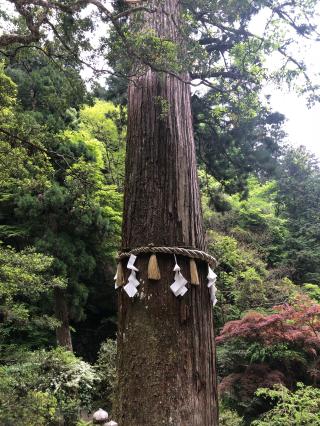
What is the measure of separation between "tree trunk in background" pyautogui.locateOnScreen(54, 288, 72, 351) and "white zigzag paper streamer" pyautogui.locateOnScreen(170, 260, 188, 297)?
7.20 metres

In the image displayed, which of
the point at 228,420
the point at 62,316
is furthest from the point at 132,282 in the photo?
the point at 62,316

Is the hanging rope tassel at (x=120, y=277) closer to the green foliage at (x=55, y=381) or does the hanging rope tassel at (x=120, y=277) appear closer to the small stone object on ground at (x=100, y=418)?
the small stone object on ground at (x=100, y=418)

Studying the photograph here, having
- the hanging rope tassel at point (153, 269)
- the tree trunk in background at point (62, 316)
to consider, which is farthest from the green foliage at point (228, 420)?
the hanging rope tassel at point (153, 269)

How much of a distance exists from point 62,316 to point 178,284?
733 cm

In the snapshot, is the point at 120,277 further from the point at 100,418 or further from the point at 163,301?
the point at 100,418

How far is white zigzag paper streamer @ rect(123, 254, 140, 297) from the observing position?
6.89 feet

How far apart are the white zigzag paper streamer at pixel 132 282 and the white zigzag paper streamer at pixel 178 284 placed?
0.65 ft

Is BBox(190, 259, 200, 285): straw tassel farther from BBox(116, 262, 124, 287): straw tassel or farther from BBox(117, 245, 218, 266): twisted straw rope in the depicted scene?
BBox(116, 262, 124, 287): straw tassel

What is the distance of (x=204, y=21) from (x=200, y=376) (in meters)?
2.98

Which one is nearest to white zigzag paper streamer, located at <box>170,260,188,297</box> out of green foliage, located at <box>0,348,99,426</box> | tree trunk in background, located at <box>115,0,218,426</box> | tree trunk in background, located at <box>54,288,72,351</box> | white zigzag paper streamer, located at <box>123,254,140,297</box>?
tree trunk in background, located at <box>115,0,218,426</box>

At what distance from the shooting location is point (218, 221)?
13086 mm

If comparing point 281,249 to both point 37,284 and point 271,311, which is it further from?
point 37,284

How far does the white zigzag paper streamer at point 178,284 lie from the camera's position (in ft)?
6.74

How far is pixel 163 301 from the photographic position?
6.75 feet
